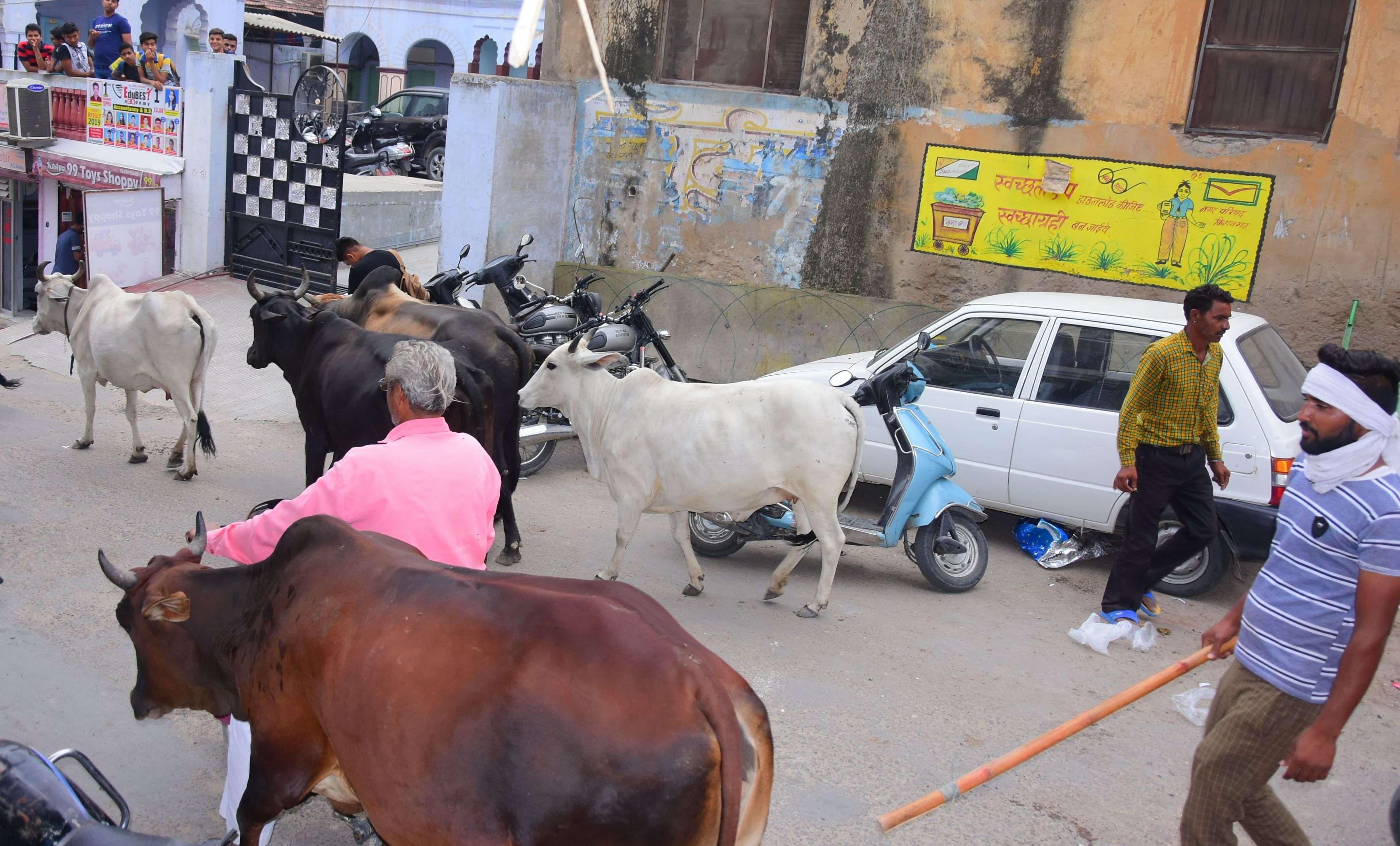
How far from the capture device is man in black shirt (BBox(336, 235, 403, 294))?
29.7 feet

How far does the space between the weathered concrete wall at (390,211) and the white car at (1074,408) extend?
375 inches

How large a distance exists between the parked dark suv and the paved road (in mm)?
15503

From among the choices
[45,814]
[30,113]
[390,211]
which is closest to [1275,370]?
[45,814]

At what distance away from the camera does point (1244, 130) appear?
9117 mm

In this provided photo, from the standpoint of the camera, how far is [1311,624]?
3.12 metres

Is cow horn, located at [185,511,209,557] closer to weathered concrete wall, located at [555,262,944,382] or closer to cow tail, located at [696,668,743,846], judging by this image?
cow tail, located at [696,668,743,846]

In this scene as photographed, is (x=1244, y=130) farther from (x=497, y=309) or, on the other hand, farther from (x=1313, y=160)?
(x=497, y=309)

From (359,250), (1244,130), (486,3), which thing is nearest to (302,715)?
(359,250)

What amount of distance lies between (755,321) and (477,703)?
27.2 ft

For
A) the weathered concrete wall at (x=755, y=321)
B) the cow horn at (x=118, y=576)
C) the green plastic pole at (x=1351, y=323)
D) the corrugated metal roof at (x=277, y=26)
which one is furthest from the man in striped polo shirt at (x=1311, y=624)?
the corrugated metal roof at (x=277, y=26)

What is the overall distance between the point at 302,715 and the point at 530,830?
828 mm

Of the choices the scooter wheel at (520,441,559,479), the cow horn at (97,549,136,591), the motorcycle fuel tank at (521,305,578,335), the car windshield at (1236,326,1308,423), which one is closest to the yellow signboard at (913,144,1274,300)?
the car windshield at (1236,326,1308,423)

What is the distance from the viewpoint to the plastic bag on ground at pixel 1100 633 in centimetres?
594

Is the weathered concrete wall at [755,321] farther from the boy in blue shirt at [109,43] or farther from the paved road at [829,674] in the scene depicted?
the boy in blue shirt at [109,43]
